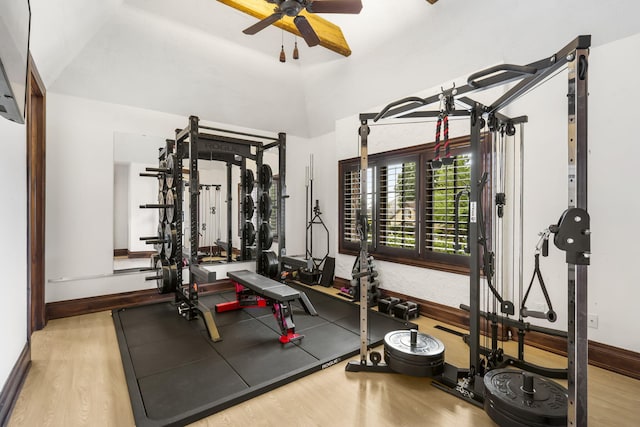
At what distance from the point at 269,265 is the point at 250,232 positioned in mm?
780

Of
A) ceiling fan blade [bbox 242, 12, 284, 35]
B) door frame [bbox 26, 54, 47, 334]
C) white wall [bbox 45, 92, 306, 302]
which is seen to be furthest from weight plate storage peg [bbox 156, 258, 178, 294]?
ceiling fan blade [bbox 242, 12, 284, 35]

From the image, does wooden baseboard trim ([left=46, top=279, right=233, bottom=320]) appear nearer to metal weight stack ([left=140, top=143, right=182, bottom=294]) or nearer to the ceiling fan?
metal weight stack ([left=140, top=143, right=182, bottom=294])

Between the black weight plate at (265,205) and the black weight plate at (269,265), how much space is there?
51cm

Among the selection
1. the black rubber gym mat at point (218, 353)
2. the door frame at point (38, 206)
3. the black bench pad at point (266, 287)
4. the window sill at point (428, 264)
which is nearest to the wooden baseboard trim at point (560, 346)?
the window sill at point (428, 264)

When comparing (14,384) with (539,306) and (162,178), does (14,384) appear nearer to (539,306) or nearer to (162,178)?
(162,178)

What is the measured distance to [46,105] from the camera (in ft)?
→ 11.9

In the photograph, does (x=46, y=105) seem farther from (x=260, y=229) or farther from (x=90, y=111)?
(x=260, y=229)

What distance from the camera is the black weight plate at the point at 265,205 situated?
418 cm

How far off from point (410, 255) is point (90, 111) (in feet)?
15.0

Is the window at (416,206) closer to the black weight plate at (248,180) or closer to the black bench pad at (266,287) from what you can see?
the black bench pad at (266,287)

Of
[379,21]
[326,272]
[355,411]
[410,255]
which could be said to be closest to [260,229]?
[326,272]

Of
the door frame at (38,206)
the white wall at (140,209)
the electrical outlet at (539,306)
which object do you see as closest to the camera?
the electrical outlet at (539,306)

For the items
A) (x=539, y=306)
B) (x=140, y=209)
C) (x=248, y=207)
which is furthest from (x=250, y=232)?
(x=539, y=306)

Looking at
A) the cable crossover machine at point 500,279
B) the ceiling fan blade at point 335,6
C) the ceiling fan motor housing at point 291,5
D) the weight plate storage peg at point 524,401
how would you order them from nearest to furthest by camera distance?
1. the cable crossover machine at point 500,279
2. the weight plate storage peg at point 524,401
3. the ceiling fan motor housing at point 291,5
4. the ceiling fan blade at point 335,6
